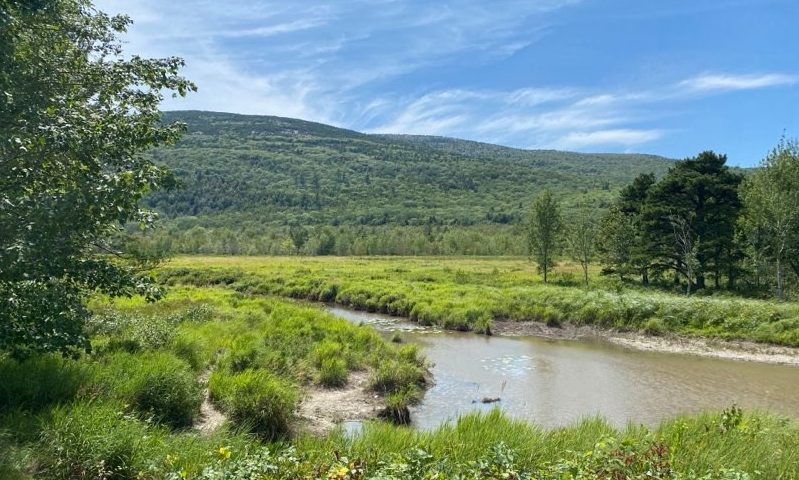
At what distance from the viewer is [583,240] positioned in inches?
2096

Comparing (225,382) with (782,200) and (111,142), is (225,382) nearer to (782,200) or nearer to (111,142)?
(111,142)

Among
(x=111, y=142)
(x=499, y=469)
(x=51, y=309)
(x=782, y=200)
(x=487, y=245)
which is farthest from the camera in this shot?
(x=487, y=245)

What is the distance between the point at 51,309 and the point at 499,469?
21.5ft

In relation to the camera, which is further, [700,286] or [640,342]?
[700,286]

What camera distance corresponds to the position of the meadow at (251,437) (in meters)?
7.27

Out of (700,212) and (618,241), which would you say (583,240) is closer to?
(618,241)

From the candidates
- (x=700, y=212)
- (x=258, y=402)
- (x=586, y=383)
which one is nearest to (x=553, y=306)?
(x=586, y=383)

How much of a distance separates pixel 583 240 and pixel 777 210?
18.1m

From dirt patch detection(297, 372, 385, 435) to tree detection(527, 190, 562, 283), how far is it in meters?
40.7

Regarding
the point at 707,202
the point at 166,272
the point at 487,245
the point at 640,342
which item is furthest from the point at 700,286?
the point at 487,245

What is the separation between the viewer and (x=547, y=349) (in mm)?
27609

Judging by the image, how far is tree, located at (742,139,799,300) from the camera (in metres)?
36.9

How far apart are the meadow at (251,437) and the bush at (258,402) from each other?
28mm

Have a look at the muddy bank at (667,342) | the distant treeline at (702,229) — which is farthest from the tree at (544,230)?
the muddy bank at (667,342)
